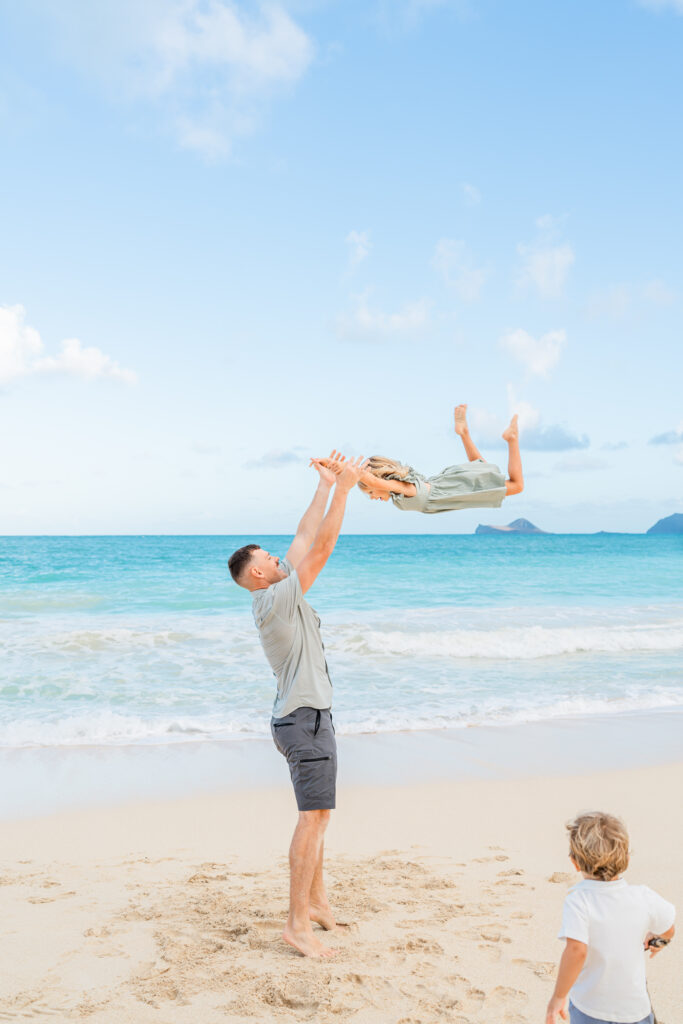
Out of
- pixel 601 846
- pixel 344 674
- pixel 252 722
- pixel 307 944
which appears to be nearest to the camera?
pixel 601 846

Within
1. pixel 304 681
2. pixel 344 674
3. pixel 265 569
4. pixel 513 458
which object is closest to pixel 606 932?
pixel 304 681

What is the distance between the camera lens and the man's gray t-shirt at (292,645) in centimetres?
401

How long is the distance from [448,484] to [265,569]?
1.47m

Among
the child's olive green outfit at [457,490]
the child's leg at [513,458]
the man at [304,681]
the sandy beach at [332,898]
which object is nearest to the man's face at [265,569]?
the man at [304,681]

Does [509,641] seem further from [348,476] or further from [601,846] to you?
[601,846]

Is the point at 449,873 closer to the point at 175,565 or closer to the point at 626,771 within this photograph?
the point at 626,771

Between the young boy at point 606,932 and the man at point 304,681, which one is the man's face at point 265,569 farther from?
the young boy at point 606,932

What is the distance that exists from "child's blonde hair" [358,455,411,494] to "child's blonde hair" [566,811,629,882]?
2747 millimetres

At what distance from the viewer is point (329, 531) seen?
4.02m

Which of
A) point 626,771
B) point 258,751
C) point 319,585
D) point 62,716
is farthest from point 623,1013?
point 319,585

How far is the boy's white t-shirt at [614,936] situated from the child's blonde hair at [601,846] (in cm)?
Answer: 6

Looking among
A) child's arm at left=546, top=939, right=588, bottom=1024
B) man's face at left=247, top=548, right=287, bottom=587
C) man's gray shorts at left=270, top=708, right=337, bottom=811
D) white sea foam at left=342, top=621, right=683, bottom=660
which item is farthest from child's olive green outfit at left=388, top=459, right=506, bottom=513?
white sea foam at left=342, top=621, right=683, bottom=660

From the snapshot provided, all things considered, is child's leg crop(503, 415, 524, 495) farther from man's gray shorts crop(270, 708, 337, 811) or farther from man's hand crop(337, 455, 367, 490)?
man's gray shorts crop(270, 708, 337, 811)

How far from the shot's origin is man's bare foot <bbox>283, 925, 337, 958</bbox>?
3.87 meters
